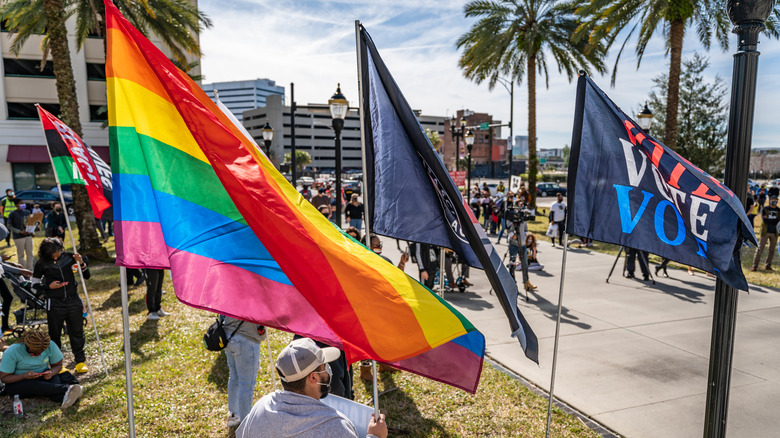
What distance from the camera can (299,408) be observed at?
229 centimetres

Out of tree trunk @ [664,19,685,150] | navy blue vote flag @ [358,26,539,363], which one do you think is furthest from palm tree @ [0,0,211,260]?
tree trunk @ [664,19,685,150]

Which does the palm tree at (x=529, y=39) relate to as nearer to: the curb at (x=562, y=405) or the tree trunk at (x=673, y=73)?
the tree trunk at (x=673, y=73)

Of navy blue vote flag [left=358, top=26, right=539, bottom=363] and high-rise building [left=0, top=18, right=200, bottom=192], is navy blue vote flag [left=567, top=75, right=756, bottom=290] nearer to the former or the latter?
navy blue vote flag [left=358, top=26, right=539, bottom=363]

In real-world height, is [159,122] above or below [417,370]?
above

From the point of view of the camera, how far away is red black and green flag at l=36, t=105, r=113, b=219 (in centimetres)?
517

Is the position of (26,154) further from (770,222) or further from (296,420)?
(770,222)

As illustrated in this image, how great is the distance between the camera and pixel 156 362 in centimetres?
678

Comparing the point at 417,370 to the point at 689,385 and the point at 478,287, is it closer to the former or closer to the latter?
the point at 689,385

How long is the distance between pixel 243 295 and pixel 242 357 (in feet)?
7.52

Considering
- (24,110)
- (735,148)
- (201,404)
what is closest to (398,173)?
(735,148)

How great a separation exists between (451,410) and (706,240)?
127 inches

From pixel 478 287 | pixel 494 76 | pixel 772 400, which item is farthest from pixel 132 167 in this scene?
pixel 494 76

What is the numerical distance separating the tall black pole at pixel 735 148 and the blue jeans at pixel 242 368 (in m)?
3.86

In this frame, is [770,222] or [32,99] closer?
Result: [770,222]
